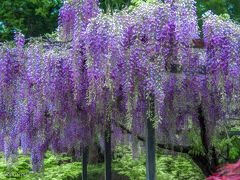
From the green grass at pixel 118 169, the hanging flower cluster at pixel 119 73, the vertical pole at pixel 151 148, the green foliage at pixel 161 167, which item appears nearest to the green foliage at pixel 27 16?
the green grass at pixel 118 169

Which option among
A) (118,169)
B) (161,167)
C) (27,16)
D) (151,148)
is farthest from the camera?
(27,16)

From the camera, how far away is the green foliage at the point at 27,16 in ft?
51.3

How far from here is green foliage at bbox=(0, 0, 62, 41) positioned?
15633 millimetres

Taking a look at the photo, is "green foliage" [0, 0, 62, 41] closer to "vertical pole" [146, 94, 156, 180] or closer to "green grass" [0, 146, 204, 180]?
"green grass" [0, 146, 204, 180]

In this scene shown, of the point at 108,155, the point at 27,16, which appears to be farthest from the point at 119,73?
the point at 27,16

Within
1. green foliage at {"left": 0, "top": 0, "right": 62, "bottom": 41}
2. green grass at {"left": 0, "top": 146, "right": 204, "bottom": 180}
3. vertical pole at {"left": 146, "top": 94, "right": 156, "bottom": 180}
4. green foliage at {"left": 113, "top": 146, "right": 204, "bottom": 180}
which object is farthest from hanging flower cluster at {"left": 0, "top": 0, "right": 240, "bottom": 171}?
green foliage at {"left": 0, "top": 0, "right": 62, "bottom": 41}

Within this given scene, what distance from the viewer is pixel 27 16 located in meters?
16.3

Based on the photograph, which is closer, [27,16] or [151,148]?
[151,148]

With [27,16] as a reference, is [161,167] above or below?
below

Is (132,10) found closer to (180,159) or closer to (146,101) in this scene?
(146,101)

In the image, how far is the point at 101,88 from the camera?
17.7 ft

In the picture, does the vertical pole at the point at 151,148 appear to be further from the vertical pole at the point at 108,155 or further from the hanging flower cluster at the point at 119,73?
the vertical pole at the point at 108,155

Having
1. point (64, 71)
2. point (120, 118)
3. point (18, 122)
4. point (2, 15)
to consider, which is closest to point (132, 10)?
point (64, 71)

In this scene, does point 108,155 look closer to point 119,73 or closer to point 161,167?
point 119,73
